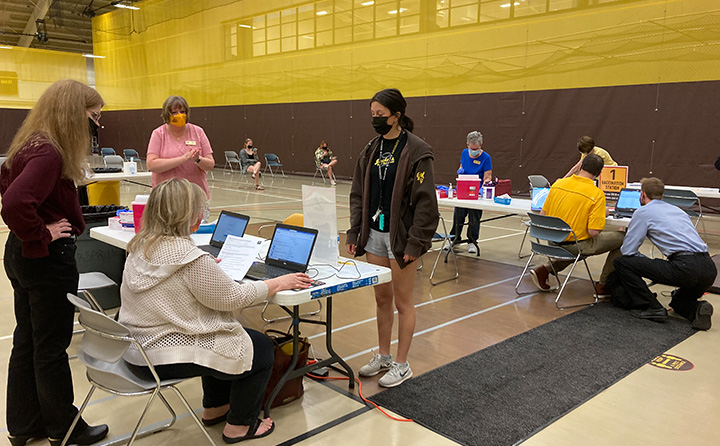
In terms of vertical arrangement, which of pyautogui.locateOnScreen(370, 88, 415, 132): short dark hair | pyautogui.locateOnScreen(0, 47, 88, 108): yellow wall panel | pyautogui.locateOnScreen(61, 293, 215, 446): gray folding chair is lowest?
pyautogui.locateOnScreen(61, 293, 215, 446): gray folding chair

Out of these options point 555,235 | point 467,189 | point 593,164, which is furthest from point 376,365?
point 467,189

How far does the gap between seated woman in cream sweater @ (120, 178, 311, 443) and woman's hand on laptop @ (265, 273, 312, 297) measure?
10cm

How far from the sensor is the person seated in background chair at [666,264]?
4.32 m

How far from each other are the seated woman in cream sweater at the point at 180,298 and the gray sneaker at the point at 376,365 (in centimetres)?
112

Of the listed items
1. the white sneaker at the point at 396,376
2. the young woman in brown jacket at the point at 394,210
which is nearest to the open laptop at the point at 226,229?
the young woman in brown jacket at the point at 394,210

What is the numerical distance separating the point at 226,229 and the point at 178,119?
116cm

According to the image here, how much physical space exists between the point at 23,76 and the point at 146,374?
27.2m

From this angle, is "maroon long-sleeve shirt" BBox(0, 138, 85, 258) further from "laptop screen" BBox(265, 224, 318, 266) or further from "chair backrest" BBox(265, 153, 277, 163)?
"chair backrest" BBox(265, 153, 277, 163)

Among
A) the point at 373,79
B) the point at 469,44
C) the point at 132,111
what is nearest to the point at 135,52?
the point at 132,111

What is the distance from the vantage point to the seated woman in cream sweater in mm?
2270

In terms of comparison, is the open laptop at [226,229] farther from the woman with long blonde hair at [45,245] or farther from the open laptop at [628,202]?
the open laptop at [628,202]

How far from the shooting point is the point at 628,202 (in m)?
5.66

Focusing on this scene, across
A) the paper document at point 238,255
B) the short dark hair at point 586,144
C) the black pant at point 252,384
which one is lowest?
the black pant at point 252,384

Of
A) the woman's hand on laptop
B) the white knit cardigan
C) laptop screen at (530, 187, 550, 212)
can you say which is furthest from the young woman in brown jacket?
laptop screen at (530, 187, 550, 212)
